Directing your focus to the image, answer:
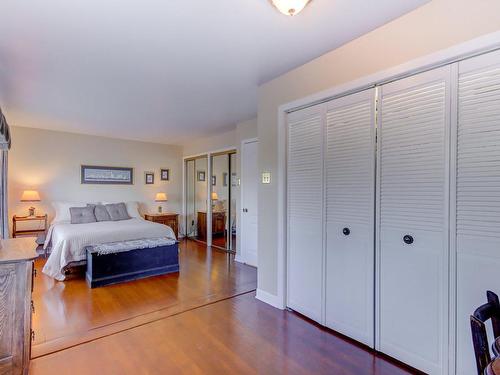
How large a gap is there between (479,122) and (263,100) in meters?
1.93

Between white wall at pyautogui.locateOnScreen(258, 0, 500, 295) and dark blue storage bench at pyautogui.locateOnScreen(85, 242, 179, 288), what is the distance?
164 cm

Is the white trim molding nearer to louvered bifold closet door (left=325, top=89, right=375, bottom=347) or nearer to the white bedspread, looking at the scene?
louvered bifold closet door (left=325, top=89, right=375, bottom=347)

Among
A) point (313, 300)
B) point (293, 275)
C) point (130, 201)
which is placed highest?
point (130, 201)

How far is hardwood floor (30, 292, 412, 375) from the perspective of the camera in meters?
1.88

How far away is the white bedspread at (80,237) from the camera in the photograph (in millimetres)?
3629

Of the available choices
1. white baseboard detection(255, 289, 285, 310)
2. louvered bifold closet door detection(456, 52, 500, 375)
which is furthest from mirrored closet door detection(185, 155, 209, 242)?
louvered bifold closet door detection(456, 52, 500, 375)

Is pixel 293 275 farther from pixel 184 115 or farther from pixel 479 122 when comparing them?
pixel 184 115

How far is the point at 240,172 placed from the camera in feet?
15.3

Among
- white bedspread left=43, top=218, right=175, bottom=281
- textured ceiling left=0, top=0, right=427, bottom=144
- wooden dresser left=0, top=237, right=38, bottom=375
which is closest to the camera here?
wooden dresser left=0, top=237, right=38, bottom=375

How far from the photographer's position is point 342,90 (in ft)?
7.33

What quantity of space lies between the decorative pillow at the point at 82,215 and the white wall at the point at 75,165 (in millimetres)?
695

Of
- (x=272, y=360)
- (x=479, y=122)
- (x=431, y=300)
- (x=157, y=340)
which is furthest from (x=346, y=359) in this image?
(x=479, y=122)

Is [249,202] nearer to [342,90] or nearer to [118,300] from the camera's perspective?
[118,300]

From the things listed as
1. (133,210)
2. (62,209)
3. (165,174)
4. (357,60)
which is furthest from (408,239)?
(165,174)
